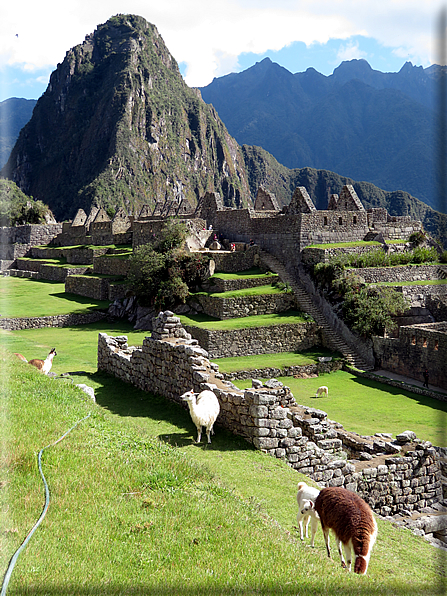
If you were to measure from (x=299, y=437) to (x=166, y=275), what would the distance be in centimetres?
1815

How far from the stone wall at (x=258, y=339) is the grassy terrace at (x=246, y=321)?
26 centimetres

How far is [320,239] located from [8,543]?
79.4ft

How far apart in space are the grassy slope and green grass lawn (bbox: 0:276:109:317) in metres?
18.1

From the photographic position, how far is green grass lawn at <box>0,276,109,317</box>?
25.9 metres

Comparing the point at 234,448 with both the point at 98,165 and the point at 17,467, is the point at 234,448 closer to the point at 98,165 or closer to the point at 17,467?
the point at 17,467

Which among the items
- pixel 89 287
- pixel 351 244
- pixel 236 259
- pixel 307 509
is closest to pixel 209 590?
pixel 307 509

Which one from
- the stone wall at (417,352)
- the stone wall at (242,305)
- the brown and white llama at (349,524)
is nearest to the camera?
the brown and white llama at (349,524)

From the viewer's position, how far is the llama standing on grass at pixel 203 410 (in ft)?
26.4

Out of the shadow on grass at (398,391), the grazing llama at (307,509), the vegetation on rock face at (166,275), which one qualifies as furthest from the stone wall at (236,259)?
the grazing llama at (307,509)

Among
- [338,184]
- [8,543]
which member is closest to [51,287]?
[8,543]

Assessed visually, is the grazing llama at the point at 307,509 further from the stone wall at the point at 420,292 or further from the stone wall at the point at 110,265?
the stone wall at the point at 110,265

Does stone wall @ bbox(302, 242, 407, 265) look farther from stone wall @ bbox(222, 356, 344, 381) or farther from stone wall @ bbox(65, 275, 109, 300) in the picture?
stone wall @ bbox(65, 275, 109, 300)

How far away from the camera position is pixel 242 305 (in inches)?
907

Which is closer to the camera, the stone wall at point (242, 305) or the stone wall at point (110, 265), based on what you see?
the stone wall at point (242, 305)
